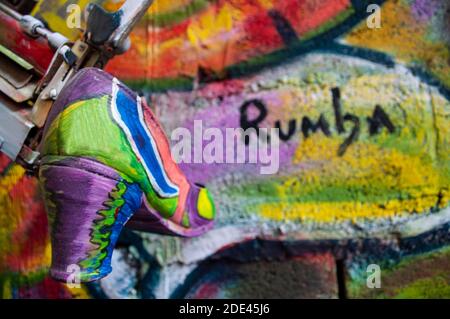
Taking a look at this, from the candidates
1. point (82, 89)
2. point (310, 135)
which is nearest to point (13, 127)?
point (82, 89)

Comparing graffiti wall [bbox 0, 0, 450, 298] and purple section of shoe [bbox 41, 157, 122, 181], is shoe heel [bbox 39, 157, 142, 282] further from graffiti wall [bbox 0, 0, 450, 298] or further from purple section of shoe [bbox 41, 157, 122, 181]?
graffiti wall [bbox 0, 0, 450, 298]

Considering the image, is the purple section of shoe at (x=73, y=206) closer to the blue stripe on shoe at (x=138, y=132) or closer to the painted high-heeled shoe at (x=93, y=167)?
the painted high-heeled shoe at (x=93, y=167)

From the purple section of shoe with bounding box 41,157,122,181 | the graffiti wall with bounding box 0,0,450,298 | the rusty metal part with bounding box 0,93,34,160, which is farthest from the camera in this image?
the graffiti wall with bounding box 0,0,450,298

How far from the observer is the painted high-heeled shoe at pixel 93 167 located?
1.87 m

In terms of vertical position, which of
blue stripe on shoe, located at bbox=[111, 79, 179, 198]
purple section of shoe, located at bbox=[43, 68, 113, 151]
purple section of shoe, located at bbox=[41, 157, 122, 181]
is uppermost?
purple section of shoe, located at bbox=[43, 68, 113, 151]

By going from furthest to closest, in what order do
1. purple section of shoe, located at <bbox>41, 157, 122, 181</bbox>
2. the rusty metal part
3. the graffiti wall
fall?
the graffiti wall
the rusty metal part
purple section of shoe, located at <bbox>41, 157, 122, 181</bbox>

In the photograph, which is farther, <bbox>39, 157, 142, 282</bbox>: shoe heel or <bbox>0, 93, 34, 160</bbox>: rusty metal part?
<bbox>0, 93, 34, 160</bbox>: rusty metal part

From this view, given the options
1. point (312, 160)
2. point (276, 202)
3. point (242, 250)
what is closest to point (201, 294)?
point (242, 250)

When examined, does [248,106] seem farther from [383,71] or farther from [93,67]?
[93,67]

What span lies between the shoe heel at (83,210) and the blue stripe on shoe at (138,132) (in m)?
0.09

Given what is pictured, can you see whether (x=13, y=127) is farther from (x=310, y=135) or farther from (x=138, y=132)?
(x=310, y=135)

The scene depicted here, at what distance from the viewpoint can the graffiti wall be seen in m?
2.62

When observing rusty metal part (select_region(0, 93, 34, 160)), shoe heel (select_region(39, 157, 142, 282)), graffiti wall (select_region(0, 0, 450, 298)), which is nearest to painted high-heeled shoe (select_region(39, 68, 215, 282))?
shoe heel (select_region(39, 157, 142, 282))

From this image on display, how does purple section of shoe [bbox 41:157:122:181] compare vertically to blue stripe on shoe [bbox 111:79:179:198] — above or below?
below
